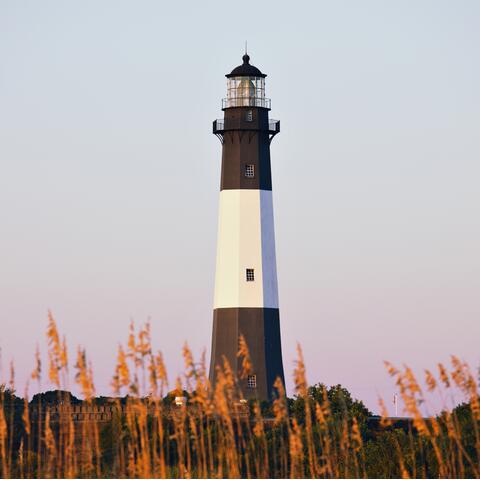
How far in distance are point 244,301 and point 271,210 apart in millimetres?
4188

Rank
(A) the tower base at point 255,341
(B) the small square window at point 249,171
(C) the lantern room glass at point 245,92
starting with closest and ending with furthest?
(A) the tower base at point 255,341 → (B) the small square window at point 249,171 → (C) the lantern room glass at point 245,92

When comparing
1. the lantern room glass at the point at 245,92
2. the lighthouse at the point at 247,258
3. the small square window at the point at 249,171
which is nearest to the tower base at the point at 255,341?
the lighthouse at the point at 247,258

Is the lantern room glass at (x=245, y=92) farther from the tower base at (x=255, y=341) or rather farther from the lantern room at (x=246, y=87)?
the tower base at (x=255, y=341)

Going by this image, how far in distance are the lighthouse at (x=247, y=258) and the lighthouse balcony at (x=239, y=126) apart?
0.14 ft

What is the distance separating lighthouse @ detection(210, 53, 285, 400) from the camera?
47.8m

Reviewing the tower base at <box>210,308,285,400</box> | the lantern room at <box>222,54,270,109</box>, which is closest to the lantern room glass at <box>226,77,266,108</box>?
the lantern room at <box>222,54,270,109</box>

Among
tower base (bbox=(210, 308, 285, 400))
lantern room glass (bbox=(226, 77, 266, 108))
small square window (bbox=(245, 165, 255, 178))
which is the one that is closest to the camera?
tower base (bbox=(210, 308, 285, 400))

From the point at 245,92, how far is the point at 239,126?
6.91 feet

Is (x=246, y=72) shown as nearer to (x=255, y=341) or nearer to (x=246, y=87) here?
(x=246, y=87)

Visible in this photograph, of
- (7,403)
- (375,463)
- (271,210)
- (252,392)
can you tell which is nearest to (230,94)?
(271,210)

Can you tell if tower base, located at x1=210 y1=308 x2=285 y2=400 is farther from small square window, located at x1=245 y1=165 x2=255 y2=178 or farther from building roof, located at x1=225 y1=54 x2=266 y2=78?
building roof, located at x1=225 y1=54 x2=266 y2=78

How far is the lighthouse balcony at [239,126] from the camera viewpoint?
50.7m

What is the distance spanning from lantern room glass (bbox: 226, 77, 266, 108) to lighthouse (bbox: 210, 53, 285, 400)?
2.01 ft

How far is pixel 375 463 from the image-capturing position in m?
27.9
